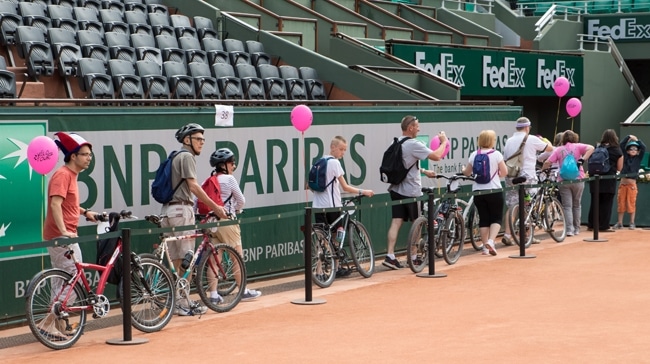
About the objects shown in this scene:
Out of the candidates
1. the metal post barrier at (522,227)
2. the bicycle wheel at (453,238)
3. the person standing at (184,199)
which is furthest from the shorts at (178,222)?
the metal post barrier at (522,227)

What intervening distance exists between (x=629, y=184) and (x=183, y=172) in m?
12.1

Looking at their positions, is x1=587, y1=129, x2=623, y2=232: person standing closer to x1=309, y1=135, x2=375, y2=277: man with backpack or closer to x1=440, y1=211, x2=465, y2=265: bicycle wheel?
x1=440, y1=211, x2=465, y2=265: bicycle wheel

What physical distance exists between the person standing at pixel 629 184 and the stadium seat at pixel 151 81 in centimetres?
904

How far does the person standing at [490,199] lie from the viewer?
17.0 m

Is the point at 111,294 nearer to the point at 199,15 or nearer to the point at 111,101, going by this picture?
the point at 111,101

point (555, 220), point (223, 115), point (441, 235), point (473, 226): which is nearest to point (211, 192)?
point (223, 115)

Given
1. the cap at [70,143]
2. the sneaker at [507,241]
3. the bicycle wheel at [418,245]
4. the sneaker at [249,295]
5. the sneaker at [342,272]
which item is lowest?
the sneaker at [249,295]

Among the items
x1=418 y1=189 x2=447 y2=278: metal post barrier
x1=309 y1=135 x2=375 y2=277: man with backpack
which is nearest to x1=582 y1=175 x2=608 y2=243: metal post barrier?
x1=418 y1=189 x2=447 y2=278: metal post barrier

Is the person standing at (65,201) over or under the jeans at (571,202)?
over

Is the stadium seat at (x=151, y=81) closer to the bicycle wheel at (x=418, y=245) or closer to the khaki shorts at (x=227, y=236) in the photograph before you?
the bicycle wheel at (x=418, y=245)

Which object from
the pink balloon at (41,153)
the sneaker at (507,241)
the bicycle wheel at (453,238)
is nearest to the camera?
the pink balloon at (41,153)

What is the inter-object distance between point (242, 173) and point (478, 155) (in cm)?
434

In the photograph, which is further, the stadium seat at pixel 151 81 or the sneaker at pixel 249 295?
the stadium seat at pixel 151 81

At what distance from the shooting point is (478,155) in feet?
55.8
